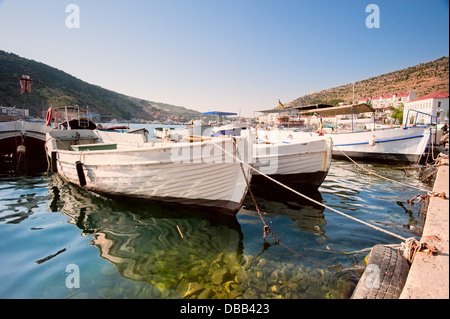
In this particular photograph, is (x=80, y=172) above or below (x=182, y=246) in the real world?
above

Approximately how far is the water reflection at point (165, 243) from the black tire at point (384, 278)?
1.76m

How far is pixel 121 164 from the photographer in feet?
19.0

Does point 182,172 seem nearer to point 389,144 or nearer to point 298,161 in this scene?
point 298,161

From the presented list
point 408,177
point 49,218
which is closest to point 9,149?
point 49,218

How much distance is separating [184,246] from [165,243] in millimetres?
443

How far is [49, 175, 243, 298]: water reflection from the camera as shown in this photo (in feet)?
11.3

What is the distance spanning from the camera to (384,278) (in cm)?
275

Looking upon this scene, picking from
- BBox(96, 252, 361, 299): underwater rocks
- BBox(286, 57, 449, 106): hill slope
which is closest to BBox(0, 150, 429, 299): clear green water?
BBox(96, 252, 361, 299): underwater rocks

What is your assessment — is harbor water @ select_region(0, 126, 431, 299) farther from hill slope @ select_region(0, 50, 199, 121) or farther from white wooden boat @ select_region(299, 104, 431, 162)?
hill slope @ select_region(0, 50, 199, 121)

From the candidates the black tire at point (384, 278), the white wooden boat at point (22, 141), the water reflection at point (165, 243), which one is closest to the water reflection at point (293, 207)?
the water reflection at point (165, 243)

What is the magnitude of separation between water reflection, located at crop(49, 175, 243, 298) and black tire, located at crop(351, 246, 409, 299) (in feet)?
5.76

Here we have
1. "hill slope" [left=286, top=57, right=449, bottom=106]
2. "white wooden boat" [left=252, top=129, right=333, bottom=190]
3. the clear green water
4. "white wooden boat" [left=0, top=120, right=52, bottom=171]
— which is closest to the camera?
the clear green water

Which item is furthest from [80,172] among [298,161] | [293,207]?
[298,161]

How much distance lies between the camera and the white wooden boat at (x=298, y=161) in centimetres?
762
